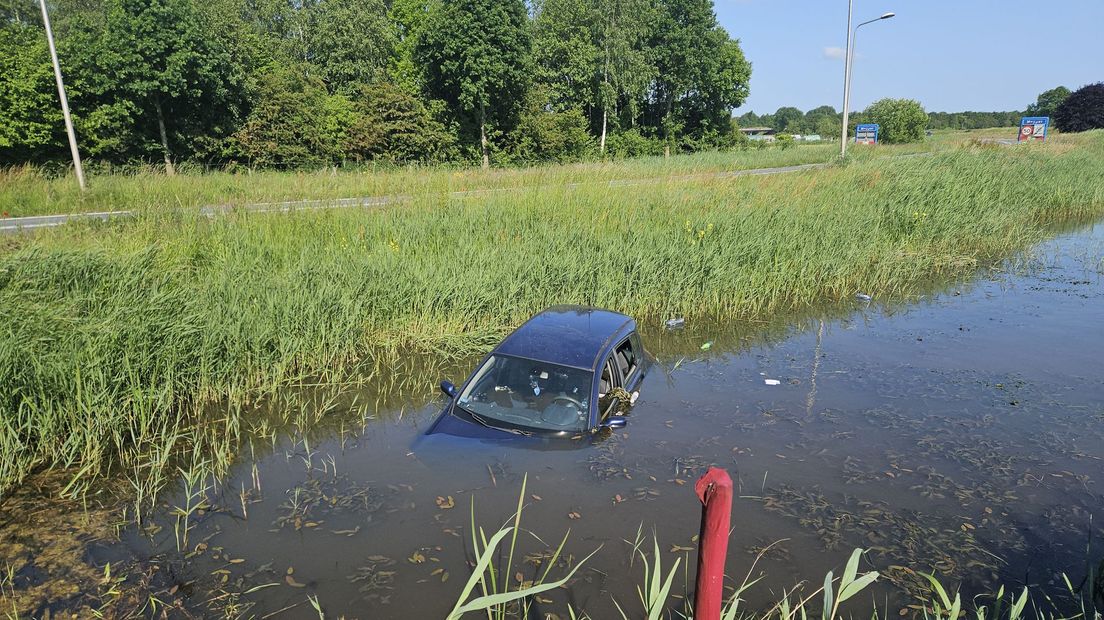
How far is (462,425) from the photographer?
6.02m

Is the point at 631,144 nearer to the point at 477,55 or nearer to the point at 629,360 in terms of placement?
the point at 477,55

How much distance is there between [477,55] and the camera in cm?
3384

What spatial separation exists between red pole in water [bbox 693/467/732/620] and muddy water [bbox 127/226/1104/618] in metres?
2.26

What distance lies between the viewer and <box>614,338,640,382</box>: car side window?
6.92 meters

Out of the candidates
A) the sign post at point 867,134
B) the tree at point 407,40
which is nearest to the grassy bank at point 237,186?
the tree at point 407,40

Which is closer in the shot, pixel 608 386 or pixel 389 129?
pixel 608 386

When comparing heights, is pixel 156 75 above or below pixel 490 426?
above

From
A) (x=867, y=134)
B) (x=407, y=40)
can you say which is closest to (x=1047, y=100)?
(x=867, y=134)

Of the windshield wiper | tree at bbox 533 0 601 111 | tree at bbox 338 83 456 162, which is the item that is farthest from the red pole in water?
tree at bbox 533 0 601 111

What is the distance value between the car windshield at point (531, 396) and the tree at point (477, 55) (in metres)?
30.3

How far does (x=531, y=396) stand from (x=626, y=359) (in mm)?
1544

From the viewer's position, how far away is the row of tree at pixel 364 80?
2644cm

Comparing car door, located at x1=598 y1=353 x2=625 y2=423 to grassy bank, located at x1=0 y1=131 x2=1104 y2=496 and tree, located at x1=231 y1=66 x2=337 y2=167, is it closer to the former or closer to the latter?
grassy bank, located at x1=0 y1=131 x2=1104 y2=496

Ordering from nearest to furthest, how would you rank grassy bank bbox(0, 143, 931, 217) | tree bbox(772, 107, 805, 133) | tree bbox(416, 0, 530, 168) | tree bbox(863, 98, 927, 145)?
grassy bank bbox(0, 143, 931, 217) → tree bbox(416, 0, 530, 168) → tree bbox(863, 98, 927, 145) → tree bbox(772, 107, 805, 133)
